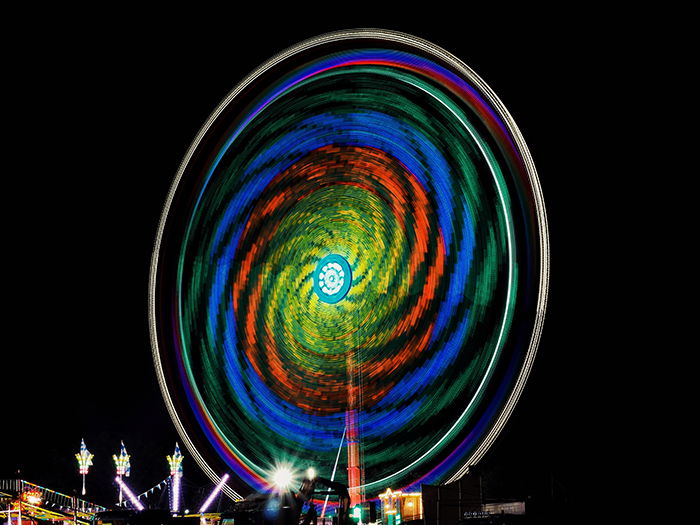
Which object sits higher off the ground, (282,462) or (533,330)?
(533,330)

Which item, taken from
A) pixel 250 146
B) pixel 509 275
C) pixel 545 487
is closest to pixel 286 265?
pixel 250 146

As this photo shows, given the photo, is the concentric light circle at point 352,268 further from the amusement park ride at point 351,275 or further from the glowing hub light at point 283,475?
the glowing hub light at point 283,475

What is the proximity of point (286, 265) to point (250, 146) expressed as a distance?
291 cm

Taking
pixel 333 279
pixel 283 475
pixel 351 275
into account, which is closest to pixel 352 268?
pixel 351 275

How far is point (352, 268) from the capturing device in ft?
53.5

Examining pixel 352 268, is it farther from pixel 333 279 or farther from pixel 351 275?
pixel 333 279

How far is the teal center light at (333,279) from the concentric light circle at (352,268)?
4 centimetres

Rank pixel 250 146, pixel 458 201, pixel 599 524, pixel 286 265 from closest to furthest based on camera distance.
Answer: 1. pixel 599 524
2. pixel 458 201
3. pixel 250 146
4. pixel 286 265

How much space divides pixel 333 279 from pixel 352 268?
1.65 feet

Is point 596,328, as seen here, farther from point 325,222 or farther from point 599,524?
point 599,524

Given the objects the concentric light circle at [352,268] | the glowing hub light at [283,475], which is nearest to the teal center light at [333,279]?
the concentric light circle at [352,268]

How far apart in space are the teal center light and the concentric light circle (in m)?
0.04

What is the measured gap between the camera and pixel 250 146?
15969 millimetres

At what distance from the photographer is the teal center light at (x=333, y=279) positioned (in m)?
16.2
